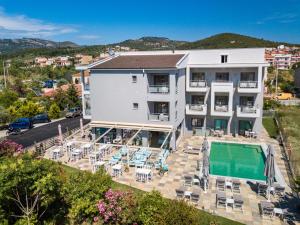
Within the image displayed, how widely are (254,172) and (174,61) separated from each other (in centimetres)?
1479

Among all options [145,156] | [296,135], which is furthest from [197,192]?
[296,135]

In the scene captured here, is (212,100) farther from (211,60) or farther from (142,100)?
(142,100)

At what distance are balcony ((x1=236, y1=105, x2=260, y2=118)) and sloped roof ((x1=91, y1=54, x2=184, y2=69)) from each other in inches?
407

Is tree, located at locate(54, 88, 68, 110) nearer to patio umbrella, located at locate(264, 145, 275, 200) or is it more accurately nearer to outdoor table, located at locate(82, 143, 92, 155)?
outdoor table, located at locate(82, 143, 92, 155)

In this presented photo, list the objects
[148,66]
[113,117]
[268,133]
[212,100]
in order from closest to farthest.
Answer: [148,66]
[113,117]
[212,100]
[268,133]

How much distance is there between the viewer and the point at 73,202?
14.9 m

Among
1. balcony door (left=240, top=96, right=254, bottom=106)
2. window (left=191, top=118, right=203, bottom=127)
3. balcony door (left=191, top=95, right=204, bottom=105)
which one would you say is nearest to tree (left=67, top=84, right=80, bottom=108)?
balcony door (left=191, top=95, right=204, bottom=105)

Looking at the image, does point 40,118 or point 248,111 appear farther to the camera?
point 40,118

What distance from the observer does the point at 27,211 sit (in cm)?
1338

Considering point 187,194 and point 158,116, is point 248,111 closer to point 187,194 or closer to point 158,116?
point 158,116

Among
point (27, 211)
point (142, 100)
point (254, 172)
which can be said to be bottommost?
point (254, 172)

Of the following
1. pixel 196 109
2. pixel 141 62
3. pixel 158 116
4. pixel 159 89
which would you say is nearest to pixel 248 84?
pixel 196 109

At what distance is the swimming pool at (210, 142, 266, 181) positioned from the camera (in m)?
23.5

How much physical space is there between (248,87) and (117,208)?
80.1 ft
